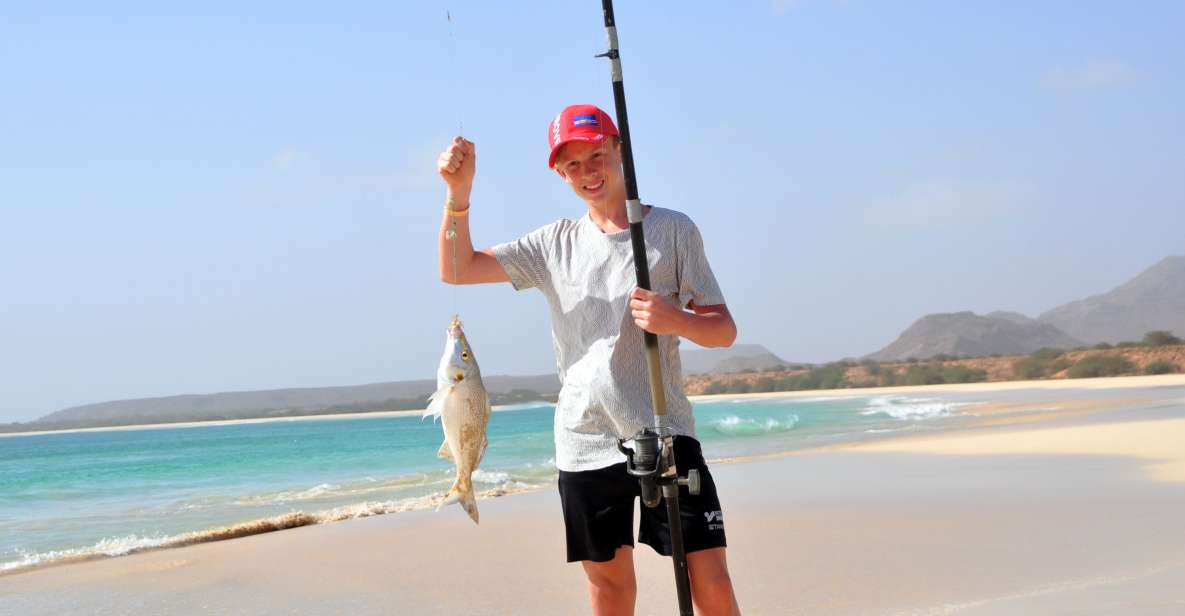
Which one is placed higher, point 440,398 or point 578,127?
point 578,127

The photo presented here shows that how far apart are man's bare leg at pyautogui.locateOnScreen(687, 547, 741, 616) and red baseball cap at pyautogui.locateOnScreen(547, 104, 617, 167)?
113 cm

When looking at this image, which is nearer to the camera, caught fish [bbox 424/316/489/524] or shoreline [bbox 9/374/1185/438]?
caught fish [bbox 424/316/489/524]

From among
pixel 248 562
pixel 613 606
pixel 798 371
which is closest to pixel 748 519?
pixel 248 562

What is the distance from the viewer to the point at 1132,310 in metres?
152

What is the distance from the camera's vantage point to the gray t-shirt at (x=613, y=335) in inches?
113

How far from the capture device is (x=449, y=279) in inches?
122

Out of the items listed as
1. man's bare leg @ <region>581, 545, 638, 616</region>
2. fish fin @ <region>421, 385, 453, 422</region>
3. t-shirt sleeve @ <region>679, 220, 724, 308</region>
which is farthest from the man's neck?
man's bare leg @ <region>581, 545, 638, 616</region>

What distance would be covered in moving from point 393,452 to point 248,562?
64.8 feet

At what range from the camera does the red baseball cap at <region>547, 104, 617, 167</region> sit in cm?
286

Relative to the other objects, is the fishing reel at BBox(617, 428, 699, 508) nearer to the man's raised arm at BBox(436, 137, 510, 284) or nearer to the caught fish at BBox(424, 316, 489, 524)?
the caught fish at BBox(424, 316, 489, 524)

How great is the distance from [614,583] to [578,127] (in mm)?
1246

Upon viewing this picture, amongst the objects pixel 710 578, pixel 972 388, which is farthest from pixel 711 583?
pixel 972 388

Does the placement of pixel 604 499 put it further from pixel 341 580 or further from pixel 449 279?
pixel 341 580

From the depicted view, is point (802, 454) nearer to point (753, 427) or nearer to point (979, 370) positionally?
point (753, 427)
